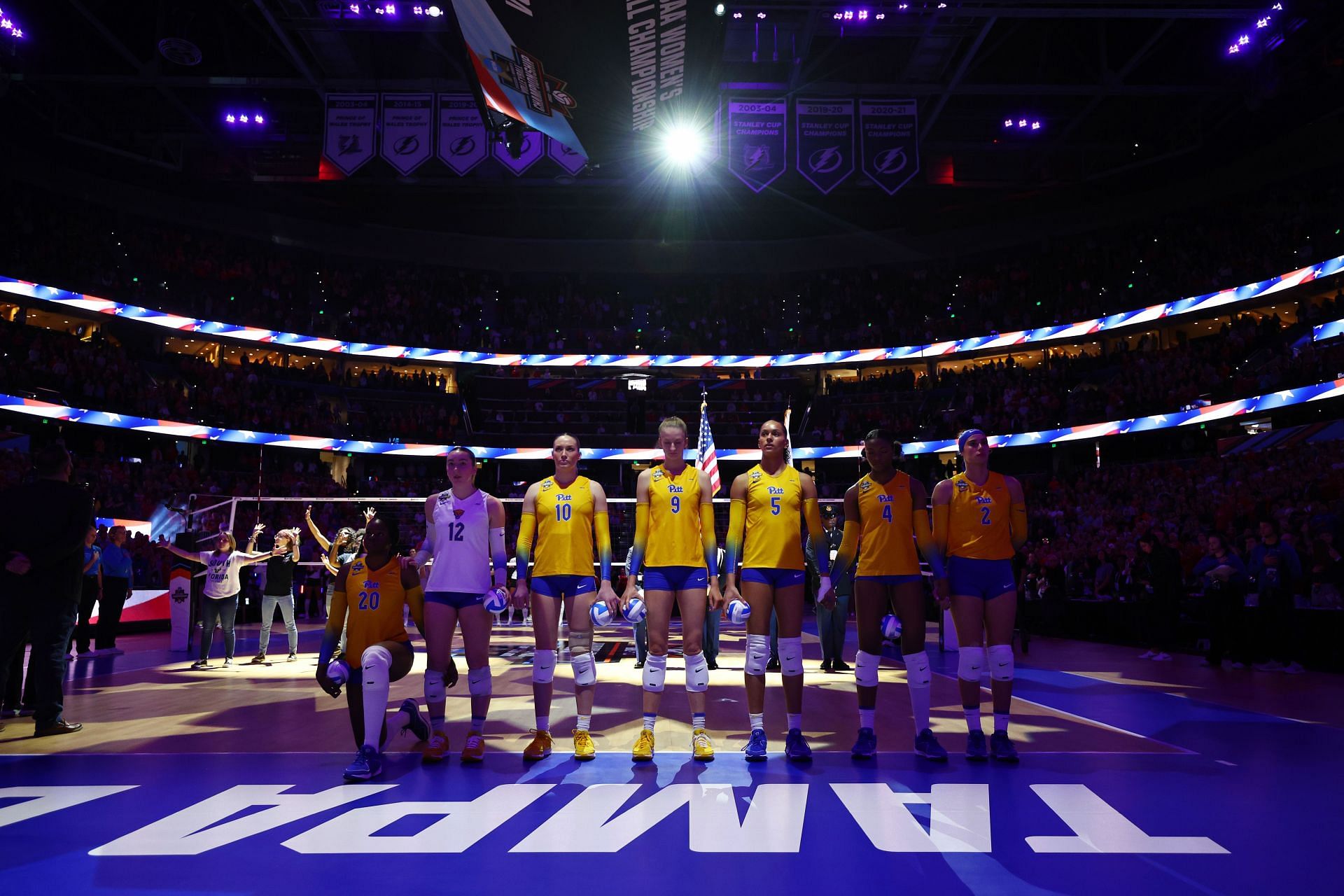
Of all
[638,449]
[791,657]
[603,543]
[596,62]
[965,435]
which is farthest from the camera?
[638,449]

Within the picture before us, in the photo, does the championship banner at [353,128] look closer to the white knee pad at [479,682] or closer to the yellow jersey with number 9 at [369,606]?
the yellow jersey with number 9 at [369,606]

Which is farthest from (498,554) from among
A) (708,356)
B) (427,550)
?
(708,356)

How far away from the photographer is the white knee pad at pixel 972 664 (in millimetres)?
5754

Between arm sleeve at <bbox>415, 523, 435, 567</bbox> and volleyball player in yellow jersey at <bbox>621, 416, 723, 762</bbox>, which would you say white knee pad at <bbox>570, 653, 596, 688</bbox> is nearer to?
volleyball player in yellow jersey at <bbox>621, 416, 723, 762</bbox>

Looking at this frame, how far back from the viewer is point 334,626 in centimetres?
551

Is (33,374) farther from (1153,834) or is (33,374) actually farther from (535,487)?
(1153,834)

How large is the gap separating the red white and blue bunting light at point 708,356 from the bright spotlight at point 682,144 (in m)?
20.2

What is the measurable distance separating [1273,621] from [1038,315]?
2602 cm

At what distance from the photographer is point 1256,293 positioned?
27703 millimetres

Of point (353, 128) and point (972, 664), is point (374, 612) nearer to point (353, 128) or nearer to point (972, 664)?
point (972, 664)

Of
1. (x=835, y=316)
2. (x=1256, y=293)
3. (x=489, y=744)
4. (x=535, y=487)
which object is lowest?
(x=489, y=744)

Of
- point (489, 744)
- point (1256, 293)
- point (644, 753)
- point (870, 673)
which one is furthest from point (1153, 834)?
point (1256, 293)

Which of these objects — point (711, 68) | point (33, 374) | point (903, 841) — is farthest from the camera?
point (33, 374)

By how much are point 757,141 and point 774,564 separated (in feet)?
43.7
